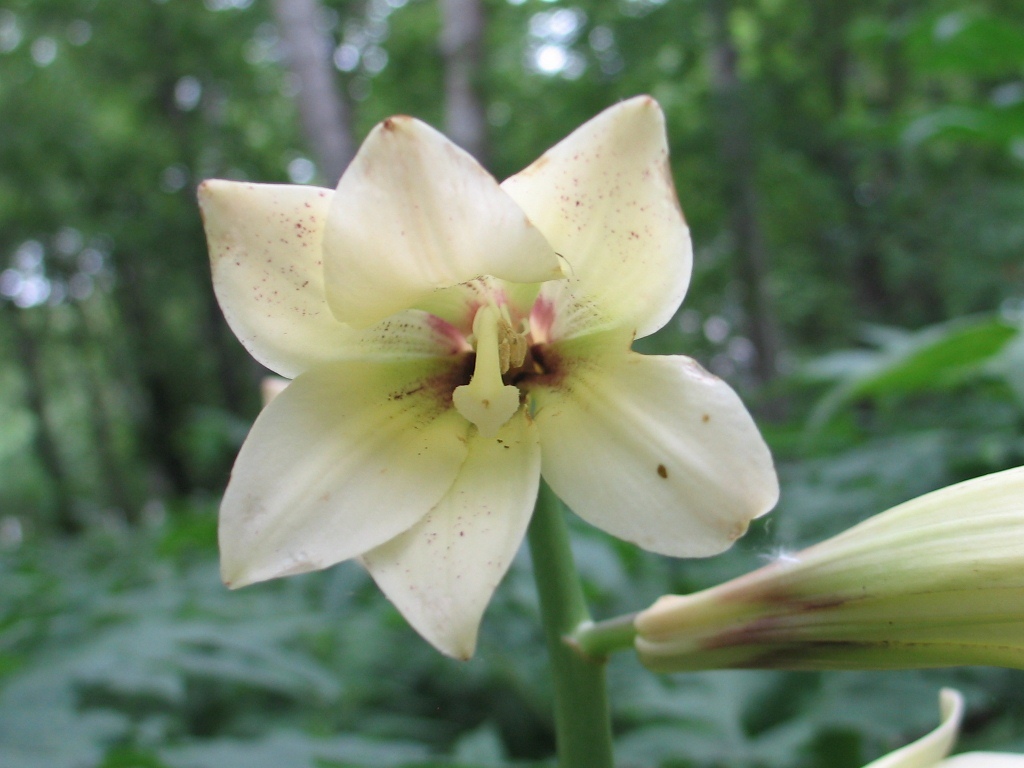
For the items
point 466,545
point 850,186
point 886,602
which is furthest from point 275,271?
point 850,186

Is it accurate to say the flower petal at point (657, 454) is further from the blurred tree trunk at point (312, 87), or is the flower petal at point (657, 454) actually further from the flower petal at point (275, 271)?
the blurred tree trunk at point (312, 87)

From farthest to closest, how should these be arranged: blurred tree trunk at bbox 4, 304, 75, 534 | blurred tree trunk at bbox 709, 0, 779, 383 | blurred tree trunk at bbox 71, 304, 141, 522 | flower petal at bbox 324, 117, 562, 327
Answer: blurred tree trunk at bbox 71, 304, 141, 522 < blurred tree trunk at bbox 4, 304, 75, 534 < blurred tree trunk at bbox 709, 0, 779, 383 < flower petal at bbox 324, 117, 562, 327

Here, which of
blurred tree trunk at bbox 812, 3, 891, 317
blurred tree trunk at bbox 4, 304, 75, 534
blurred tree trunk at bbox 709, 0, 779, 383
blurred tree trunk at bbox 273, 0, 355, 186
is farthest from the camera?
blurred tree trunk at bbox 4, 304, 75, 534

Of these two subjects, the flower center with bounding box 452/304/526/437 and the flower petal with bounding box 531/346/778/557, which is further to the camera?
the flower center with bounding box 452/304/526/437

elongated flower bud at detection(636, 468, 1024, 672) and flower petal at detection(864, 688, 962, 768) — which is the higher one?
elongated flower bud at detection(636, 468, 1024, 672)

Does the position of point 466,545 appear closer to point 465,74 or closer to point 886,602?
point 886,602

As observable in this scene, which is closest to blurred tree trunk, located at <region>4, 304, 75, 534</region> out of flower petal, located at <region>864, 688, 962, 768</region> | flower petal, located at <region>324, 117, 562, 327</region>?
flower petal, located at <region>324, 117, 562, 327</region>

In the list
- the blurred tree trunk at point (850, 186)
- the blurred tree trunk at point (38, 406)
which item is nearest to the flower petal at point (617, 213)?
the blurred tree trunk at point (850, 186)

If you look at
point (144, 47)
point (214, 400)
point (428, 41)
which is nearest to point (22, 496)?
point (214, 400)

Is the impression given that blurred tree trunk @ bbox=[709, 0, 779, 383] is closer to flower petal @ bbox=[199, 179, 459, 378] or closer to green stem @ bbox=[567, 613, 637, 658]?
green stem @ bbox=[567, 613, 637, 658]

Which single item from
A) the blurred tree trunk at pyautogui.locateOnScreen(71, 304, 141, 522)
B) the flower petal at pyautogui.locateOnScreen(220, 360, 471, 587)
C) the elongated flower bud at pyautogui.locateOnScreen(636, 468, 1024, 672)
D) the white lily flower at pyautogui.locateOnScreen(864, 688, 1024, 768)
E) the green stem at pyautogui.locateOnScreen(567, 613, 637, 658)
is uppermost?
the flower petal at pyautogui.locateOnScreen(220, 360, 471, 587)
